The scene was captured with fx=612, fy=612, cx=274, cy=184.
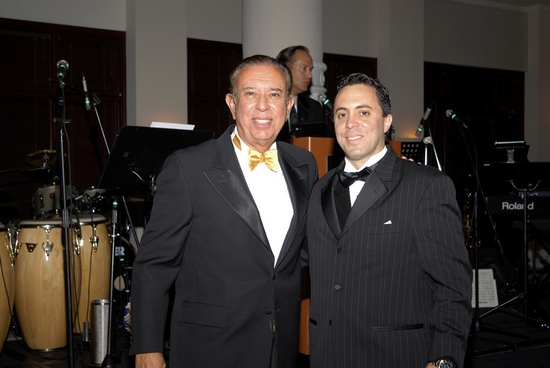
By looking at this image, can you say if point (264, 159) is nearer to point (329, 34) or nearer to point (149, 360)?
point (149, 360)

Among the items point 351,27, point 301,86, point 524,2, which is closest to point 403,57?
point 351,27

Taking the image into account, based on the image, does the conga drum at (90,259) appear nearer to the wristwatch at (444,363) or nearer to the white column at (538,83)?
the wristwatch at (444,363)

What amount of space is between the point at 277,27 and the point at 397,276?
4105mm

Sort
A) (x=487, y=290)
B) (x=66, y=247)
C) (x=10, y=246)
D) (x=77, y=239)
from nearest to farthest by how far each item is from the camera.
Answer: (x=66, y=247) < (x=10, y=246) < (x=77, y=239) < (x=487, y=290)

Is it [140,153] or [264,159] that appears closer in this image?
[264,159]

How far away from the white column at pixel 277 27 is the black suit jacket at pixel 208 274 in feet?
11.8

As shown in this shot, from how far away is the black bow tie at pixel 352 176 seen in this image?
217 cm

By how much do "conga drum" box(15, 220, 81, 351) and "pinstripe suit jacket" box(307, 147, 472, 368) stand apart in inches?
128

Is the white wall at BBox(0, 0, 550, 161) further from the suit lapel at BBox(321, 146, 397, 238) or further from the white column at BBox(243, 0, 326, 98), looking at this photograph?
the suit lapel at BBox(321, 146, 397, 238)

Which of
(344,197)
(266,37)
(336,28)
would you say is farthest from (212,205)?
(336,28)

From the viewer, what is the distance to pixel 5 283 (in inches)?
179

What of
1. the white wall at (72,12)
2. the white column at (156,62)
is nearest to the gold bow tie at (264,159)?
the white column at (156,62)

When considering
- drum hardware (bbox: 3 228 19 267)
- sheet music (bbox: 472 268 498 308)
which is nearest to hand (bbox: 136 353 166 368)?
drum hardware (bbox: 3 228 19 267)

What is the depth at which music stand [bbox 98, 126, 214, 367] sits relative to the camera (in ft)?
12.3
